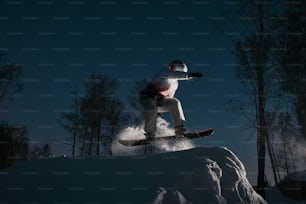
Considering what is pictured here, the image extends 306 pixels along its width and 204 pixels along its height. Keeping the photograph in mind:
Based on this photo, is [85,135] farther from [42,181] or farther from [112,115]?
[42,181]

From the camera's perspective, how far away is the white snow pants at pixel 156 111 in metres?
5.95

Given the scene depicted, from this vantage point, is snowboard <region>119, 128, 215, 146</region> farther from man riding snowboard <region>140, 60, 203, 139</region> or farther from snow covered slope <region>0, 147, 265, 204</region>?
snow covered slope <region>0, 147, 265, 204</region>

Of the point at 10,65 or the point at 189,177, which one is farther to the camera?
the point at 10,65

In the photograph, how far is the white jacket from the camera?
221 inches

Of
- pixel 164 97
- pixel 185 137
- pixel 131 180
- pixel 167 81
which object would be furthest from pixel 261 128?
pixel 131 180

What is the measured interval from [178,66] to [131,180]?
263 centimetres

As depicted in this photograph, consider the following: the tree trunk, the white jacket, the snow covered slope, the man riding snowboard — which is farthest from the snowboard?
the tree trunk

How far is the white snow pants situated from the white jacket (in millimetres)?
170

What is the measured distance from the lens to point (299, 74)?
11.5 metres

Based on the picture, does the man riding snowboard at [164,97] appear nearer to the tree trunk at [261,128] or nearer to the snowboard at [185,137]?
the snowboard at [185,137]

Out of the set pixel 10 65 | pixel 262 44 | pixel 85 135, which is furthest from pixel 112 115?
pixel 262 44

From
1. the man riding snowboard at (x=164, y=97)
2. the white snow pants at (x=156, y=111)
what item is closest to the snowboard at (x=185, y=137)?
the man riding snowboard at (x=164, y=97)

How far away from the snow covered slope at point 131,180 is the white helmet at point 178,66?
1.71 m

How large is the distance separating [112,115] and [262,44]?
9.12 meters
